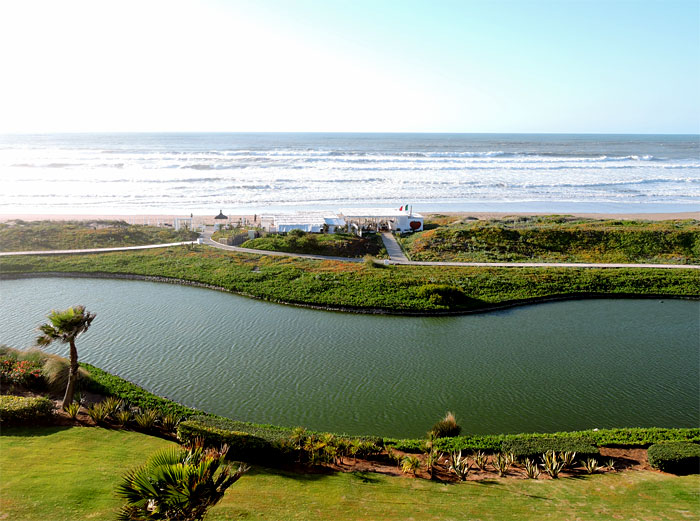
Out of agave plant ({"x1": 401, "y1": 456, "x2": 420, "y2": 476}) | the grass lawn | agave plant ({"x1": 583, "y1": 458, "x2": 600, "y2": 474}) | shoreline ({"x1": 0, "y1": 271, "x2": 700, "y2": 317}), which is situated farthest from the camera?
shoreline ({"x1": 0, "y1": 271, "x2": 700, "y2": 317})

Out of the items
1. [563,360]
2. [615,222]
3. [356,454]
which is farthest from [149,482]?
[615,222]

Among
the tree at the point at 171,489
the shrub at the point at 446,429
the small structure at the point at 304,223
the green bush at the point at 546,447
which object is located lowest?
the shrub at the point at 446,429

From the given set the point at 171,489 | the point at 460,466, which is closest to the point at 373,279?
the point at 460,466

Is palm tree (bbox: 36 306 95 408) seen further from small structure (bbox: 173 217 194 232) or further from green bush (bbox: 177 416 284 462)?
small structure (bbox: 173 217 194 232)

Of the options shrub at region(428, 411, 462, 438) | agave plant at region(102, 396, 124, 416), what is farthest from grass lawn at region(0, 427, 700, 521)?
shrub at region(428, 411, 462, 438)

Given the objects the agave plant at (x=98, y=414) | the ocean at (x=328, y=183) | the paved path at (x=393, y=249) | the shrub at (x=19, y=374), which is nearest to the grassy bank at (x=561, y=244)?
the paved path at (x=393, y=249)

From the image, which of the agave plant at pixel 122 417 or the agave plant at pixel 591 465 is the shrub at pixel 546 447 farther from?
the agave plant at pixel 122 417

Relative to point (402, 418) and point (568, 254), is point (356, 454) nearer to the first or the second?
point (402, 418)
